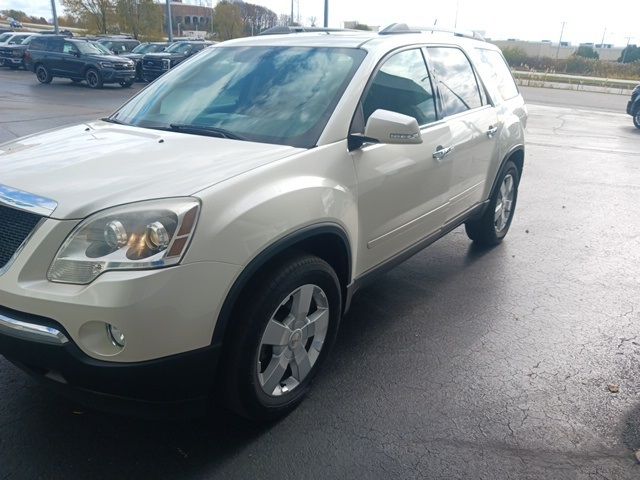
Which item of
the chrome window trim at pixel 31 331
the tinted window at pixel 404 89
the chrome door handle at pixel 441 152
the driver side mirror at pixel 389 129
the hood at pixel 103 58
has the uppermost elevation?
the tinted window at pixel 404 89

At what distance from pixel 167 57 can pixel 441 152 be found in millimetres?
22243

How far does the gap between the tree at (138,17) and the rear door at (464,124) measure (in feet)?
141

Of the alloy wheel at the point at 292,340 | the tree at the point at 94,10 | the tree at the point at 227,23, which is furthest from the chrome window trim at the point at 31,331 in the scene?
the tree at the point at 227,23

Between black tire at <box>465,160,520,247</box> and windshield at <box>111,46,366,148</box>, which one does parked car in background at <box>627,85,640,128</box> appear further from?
windshield at <box>111,46,366,148</box>

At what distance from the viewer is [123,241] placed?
86.4 inches

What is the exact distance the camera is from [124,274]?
213 cm

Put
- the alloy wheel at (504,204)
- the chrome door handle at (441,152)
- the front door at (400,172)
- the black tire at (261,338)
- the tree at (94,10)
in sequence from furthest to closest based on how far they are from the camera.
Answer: the tree at (94,10)
the alloy wheel at (504,204)
the chrome door handle at (441,152)
the front door at (400,172)
the black tire at (261,338)

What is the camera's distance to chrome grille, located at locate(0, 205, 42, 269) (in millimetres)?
2273

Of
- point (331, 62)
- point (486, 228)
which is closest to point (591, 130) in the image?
point (486, 228)

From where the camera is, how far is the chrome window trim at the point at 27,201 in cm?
225

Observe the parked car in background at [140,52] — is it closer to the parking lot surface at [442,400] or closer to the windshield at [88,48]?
the windshield at [88,48]

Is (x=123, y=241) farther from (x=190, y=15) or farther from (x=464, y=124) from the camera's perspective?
(x=190, y=15)

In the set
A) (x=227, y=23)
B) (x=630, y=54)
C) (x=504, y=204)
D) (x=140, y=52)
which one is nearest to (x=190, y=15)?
(x=227, y=23)

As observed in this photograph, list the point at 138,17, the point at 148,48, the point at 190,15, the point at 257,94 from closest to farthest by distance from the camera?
the point at 257,94, the point at 148,48, the point at 138,17, the point at 190,15
